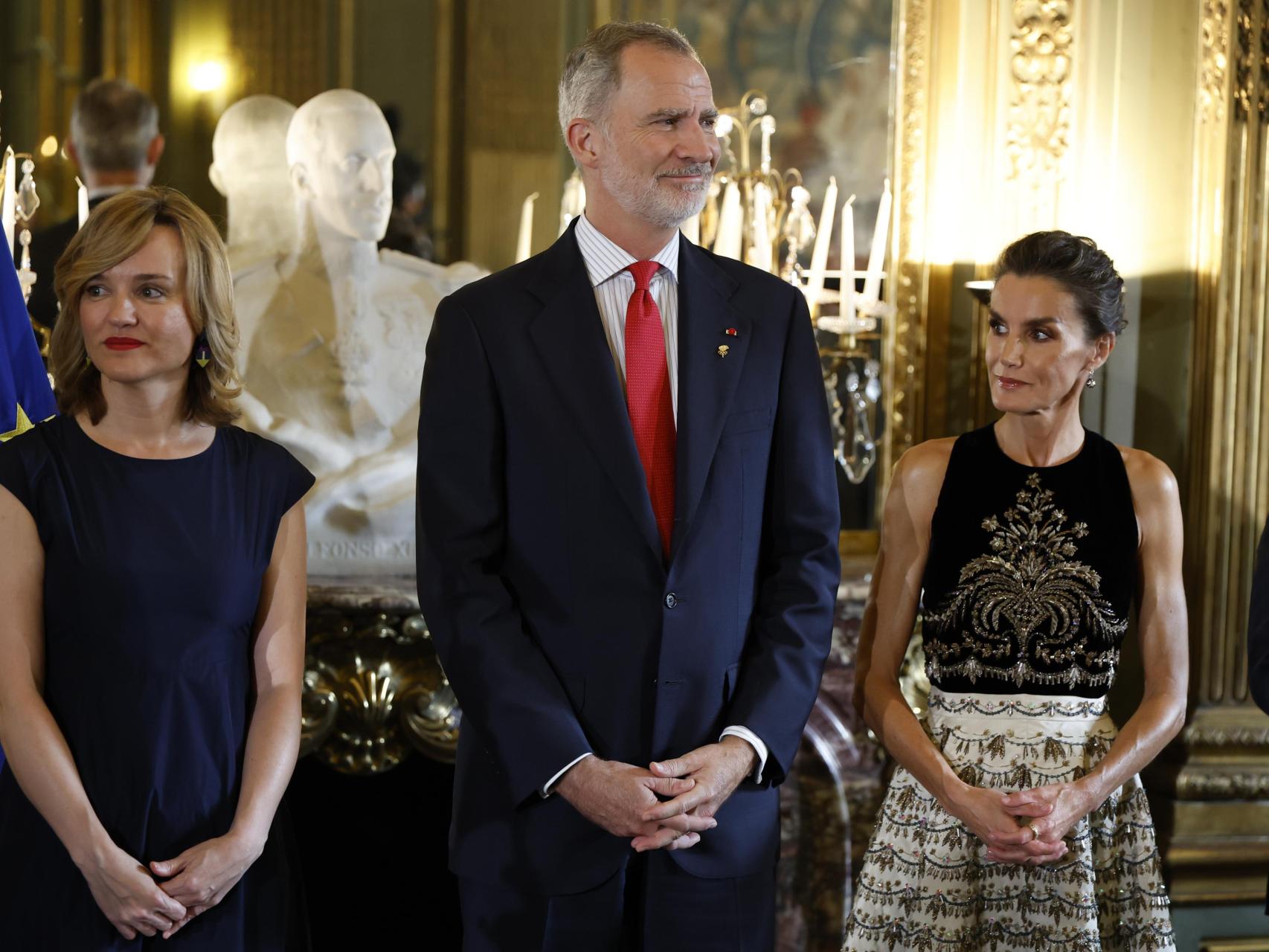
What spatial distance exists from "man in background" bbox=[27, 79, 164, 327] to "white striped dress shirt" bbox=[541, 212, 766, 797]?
63.6 inches

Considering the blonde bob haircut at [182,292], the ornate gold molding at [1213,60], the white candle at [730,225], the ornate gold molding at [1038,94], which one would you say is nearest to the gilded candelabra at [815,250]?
the white candle at [730,225]

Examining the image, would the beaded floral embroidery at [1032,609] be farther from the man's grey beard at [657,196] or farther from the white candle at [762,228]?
the white candle at [762,228]

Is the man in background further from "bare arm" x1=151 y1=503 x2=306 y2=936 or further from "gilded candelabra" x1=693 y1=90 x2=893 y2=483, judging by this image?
"bare arm" x1=151 y1=503 x2=306 y2=936

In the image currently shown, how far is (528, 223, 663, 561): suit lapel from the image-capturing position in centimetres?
183

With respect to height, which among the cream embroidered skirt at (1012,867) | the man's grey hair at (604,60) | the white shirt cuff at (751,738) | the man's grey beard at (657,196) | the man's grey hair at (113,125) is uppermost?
the man's grey hair at (113,125)

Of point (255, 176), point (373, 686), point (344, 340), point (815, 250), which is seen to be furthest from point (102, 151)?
point (815, 250)

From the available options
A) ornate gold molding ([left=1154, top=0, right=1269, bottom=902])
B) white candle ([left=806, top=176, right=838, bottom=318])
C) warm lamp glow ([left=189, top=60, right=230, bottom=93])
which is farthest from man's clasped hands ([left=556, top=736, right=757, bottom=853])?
warm lamp glow ([left=189, top=60, right=230, bottom=93])

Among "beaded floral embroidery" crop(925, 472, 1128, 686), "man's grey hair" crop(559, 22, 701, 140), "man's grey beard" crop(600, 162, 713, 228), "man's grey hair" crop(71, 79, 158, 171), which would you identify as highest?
"man's grey hair" crop(71, 79, 158, 171)

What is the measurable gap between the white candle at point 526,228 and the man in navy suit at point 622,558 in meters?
1.35

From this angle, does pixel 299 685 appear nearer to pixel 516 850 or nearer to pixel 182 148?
pixel 516 850

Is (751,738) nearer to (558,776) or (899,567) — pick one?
(558,776)

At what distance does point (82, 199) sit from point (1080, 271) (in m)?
2.20

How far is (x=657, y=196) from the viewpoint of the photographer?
6.18 ft

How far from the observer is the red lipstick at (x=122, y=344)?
185 cm
